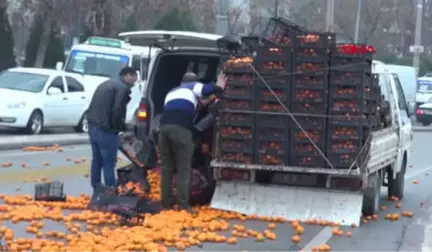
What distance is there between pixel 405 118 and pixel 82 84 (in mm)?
13962

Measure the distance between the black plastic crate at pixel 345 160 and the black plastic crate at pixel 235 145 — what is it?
3.42 feet

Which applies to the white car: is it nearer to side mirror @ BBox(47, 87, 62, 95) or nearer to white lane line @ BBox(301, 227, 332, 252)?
side mirror @ BBox(47, 87, 62, 95)

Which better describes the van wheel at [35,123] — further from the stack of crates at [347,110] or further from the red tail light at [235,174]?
the stack of crates at [347,110]

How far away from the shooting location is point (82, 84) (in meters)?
28.6

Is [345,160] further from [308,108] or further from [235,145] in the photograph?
[235,145]

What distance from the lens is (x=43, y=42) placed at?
128ft

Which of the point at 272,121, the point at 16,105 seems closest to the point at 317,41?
the point at 272,121

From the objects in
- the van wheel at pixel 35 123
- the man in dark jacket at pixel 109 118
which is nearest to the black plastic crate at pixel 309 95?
the man in dark jacket at pixel 109 118

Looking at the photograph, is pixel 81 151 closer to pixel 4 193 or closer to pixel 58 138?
pixel 58 138

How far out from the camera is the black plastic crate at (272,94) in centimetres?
1284

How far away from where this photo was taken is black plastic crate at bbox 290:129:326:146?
12734 millimetres

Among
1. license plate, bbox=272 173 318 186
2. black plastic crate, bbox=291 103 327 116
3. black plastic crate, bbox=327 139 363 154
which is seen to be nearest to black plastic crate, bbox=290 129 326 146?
black plastic crate, bbox=327 139 363 154

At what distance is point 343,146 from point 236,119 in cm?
138

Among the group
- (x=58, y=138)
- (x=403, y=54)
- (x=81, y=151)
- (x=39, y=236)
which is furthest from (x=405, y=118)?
(x=403, y=54)
